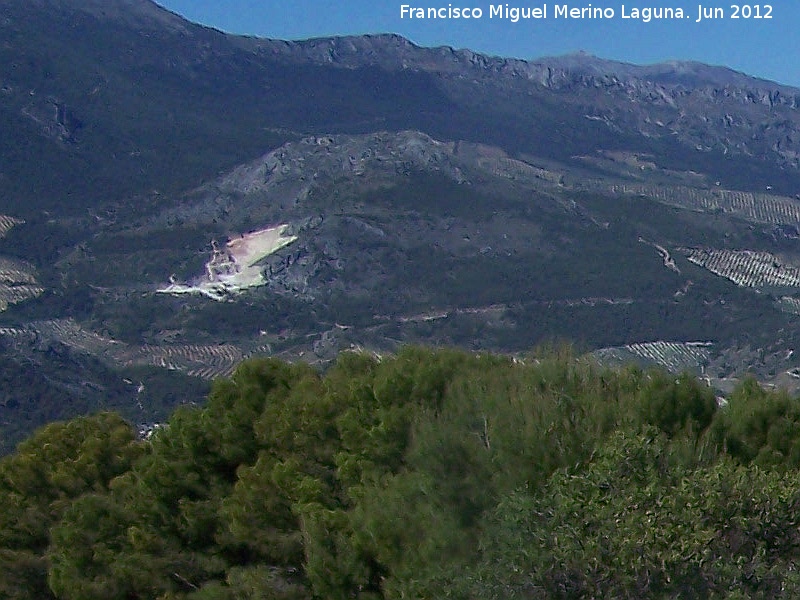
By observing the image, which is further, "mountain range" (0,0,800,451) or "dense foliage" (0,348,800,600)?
"mountain range" (0,0,800,451)

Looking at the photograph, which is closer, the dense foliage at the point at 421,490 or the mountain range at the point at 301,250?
the dense foliage at the point at 421,490

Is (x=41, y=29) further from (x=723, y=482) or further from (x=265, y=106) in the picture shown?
(x=723, y=482)

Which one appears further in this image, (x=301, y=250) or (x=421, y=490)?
(x=301, y=250)

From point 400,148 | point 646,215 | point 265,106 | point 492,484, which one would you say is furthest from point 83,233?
point 492,484

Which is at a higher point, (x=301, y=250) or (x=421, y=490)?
(x=421, y=490)
